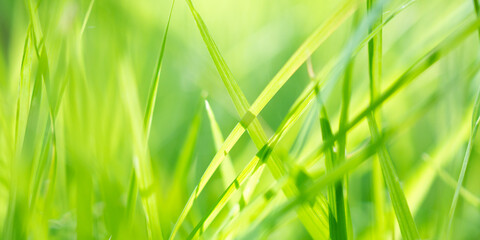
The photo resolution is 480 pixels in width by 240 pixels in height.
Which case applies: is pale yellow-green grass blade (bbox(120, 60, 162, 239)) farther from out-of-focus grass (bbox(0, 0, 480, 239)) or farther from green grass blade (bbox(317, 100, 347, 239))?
green grass blade (bbox(317, 100, 347, 239))

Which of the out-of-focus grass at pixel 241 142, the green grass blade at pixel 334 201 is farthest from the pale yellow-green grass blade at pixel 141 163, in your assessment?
the green grass blade at pixel 334 201

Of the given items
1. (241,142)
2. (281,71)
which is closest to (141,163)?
(281,71)

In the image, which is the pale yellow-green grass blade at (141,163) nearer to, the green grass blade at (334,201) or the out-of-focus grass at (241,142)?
the out-of-focus grass at (241,142)

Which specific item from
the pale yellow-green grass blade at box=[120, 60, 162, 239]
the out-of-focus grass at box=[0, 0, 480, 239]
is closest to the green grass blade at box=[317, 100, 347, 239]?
the out-of-focus grass at box=[0, 0, 480, 239]

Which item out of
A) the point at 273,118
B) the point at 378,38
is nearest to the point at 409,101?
the point at 273,118

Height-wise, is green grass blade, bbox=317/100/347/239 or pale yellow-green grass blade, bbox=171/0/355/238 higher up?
pale yellow-green grass blade, bbox=171/0/355/238

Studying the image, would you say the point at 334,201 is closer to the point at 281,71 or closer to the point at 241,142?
the point at 281,71

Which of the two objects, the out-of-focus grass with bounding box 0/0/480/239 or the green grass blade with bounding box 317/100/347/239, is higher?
the out-of-focus grass with bounding box 0/0/480/239

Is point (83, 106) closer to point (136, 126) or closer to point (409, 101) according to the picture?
point (136, 126)
